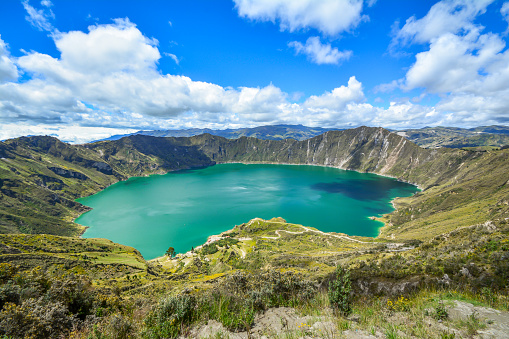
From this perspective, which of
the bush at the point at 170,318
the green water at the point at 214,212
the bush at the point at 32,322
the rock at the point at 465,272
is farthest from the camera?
the green water at the point at 214,212

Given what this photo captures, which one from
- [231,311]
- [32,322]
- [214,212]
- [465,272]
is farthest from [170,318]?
[214,212]

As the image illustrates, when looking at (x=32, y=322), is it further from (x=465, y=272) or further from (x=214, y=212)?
(x=214, y=212)

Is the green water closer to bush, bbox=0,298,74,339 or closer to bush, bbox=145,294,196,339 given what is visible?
bush, bbox=0,298,74,339

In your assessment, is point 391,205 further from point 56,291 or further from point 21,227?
point 21,227

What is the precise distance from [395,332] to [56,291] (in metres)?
13.7

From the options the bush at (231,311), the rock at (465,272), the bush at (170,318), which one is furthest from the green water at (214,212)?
the rock at (465,272)

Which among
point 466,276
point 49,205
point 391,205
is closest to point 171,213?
point 49,205

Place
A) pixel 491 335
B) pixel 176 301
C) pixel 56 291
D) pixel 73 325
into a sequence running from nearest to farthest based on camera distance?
pixel 491 335, pixel 73 325, pixel 176 301, pixel 56 291

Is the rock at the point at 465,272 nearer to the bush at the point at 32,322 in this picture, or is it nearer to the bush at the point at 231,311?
the bush at the point at 231,311

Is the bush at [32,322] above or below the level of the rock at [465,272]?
above

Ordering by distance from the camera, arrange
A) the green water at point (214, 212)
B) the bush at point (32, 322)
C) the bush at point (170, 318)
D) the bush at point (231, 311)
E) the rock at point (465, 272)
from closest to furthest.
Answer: the bush at point (32, 322), the bush at point (170, 318), the bush at point (231, 311), the rock at point (465, 272), the green water at point (214, 212)

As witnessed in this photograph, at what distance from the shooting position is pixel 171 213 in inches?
5300

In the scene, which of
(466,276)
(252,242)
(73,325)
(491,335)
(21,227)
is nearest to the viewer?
(491,335)

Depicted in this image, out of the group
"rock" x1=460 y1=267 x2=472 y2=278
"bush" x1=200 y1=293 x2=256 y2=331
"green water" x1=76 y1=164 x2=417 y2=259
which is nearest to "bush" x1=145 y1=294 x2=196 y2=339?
"bush" x1=200 y1=293 x2=256 y2=331
